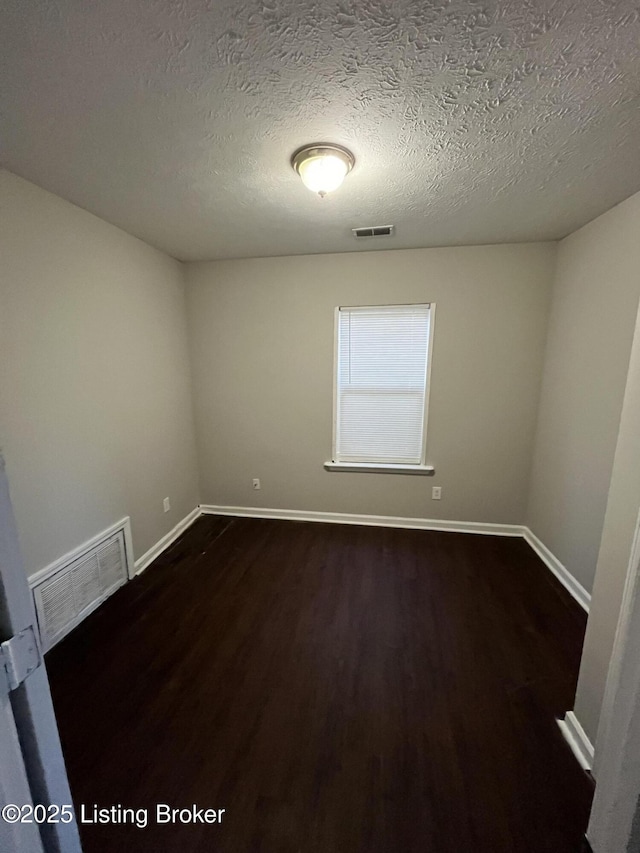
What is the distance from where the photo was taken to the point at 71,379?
1923mm

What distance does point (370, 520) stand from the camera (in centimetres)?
317

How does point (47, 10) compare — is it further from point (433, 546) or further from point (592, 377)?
point (433, 546)

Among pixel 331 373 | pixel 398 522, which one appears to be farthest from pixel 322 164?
pixel 398 522

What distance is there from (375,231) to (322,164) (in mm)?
981

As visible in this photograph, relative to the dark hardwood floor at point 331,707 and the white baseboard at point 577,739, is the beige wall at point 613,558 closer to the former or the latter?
the white baseboard at point 577,739

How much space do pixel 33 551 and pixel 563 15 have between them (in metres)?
2.92

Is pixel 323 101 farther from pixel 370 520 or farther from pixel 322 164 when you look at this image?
pixel 370 520

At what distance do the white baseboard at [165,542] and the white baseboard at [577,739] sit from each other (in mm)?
2678

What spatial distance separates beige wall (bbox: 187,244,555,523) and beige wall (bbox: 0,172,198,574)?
1.68 ft

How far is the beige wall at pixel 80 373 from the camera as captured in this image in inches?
64.4

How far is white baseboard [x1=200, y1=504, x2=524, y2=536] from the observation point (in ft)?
9.78

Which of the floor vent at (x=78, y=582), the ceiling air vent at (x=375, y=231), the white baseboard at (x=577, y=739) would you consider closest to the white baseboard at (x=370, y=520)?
the floor vent at (x=78, y=582)

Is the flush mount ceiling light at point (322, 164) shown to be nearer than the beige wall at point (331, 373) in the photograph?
Yes

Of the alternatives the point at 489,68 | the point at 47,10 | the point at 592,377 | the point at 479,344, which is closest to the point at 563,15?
the point at 489,68
